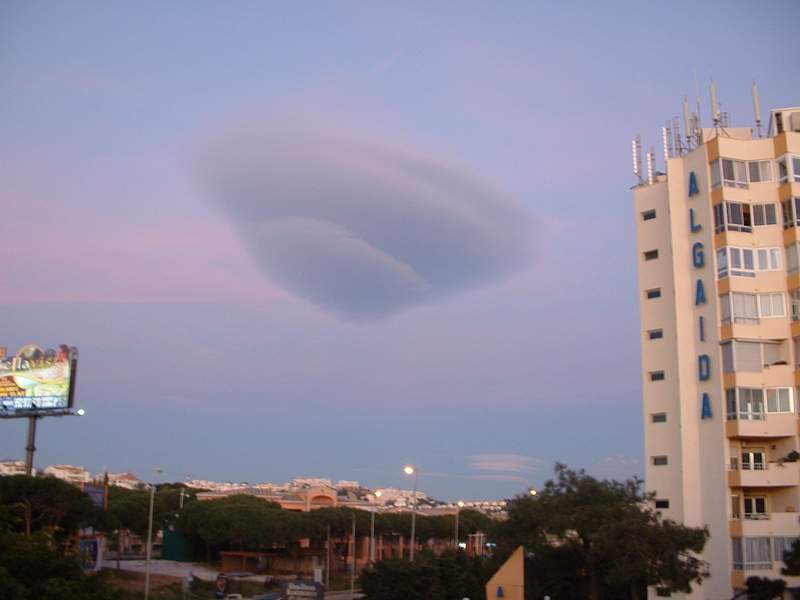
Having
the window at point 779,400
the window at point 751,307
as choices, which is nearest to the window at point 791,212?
the window at point 751,307

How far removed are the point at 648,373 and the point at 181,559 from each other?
65.2 meters

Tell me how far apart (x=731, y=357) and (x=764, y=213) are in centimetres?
778

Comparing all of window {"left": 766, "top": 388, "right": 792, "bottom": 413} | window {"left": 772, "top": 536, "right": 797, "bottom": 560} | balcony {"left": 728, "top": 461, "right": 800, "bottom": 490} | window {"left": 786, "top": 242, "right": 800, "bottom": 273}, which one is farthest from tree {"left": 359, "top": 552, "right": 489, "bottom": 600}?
window {"left": 786, "top": 242, "right": 800, "bottom": 273}

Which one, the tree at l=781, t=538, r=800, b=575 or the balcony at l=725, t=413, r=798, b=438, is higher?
the balcony at l=725, t=413, r=798, b=438

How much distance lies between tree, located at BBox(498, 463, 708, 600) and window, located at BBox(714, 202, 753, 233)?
44.6 ft

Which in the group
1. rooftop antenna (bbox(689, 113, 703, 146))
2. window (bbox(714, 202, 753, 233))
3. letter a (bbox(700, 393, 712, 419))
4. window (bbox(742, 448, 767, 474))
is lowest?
window (bbox(742, 448, 767, 474))

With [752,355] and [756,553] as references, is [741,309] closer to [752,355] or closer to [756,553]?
[752,355]

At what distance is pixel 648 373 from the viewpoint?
161 ft

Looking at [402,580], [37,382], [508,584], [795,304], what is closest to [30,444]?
[37,382]

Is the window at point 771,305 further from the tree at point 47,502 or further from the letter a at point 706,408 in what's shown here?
the tree at point 47,502

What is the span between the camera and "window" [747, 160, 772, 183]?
46062 millimetres

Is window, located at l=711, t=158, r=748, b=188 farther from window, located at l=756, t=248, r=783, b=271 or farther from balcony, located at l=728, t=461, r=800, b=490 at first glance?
balcony, located at l=728, t=461, r=800, b=490

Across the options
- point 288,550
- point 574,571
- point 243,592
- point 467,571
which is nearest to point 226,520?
point 288,550

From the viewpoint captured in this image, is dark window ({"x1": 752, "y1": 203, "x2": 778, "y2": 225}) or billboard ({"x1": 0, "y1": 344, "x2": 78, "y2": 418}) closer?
dark window ({"x1": 752, "y1": 203, "x2": 778, "y2": 225})
